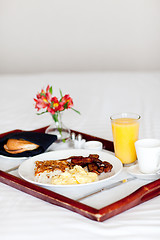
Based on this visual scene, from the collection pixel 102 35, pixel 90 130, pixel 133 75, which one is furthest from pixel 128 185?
pixel 102 35

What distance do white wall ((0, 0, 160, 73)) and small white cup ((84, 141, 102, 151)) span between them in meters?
3.04

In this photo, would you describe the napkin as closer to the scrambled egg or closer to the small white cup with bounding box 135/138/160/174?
the scrambled egg

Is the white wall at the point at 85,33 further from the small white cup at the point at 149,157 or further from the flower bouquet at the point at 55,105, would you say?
the small white cup at the point at 149,157

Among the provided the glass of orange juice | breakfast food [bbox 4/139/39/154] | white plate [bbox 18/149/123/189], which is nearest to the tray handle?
white plate [bbox 18/149/123/189]

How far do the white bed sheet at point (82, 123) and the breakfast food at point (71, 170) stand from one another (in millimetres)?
78

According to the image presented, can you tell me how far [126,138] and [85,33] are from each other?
10.8 feet

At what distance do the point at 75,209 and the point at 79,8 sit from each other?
12.2ft

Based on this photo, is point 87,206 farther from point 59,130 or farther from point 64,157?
point 59,130

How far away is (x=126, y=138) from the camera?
3.91 feet

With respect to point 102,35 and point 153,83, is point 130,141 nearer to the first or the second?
point 153,83

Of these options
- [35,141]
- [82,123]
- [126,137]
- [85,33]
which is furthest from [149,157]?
[85,33]

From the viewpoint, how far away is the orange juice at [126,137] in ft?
3.89

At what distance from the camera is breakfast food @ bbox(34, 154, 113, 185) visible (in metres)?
1.01

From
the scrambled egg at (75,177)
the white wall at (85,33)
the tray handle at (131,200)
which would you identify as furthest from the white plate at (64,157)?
the white wall at (85,33)
